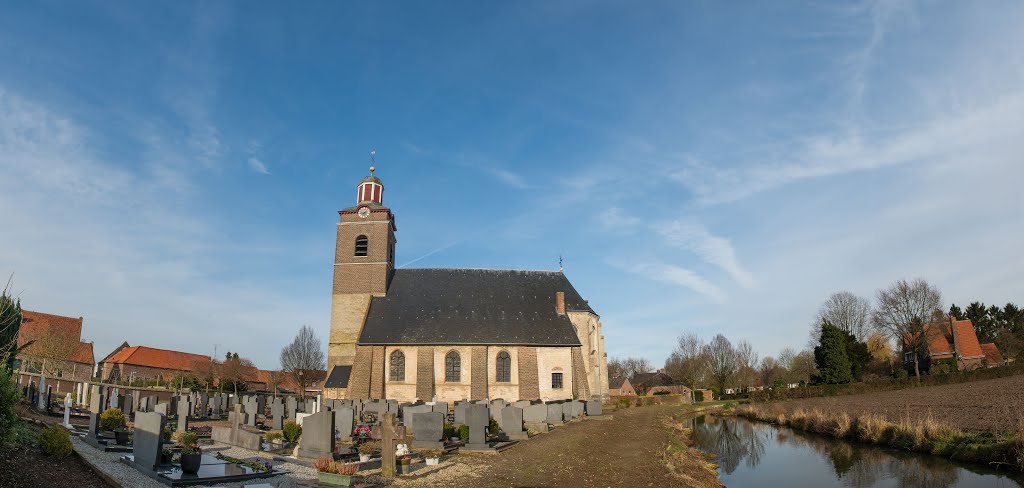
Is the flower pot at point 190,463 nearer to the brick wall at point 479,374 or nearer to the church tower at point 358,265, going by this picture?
the brick wall at point 479,374

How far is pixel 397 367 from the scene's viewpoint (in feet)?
115

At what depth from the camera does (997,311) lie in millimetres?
61750

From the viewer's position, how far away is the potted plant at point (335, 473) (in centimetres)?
1051

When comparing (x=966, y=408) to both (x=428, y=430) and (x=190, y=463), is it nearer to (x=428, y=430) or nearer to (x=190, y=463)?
(x=428, y=430)

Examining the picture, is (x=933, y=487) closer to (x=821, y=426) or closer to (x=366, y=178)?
(x=821, y=426)

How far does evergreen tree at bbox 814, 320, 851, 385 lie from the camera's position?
4853 cm

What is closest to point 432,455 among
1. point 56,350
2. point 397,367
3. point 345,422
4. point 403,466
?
Answer: point 403,466

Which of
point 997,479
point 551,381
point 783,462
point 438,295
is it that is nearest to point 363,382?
point 438,295

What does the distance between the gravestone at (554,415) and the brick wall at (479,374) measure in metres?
9.99

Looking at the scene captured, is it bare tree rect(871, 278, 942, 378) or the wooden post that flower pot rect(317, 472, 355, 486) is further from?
bare tree rect(871, 278, 942, 378)

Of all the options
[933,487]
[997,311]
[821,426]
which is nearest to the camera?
[933,487]

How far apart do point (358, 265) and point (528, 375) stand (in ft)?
44.3

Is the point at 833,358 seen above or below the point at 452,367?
below

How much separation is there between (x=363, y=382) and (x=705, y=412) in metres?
26.5
